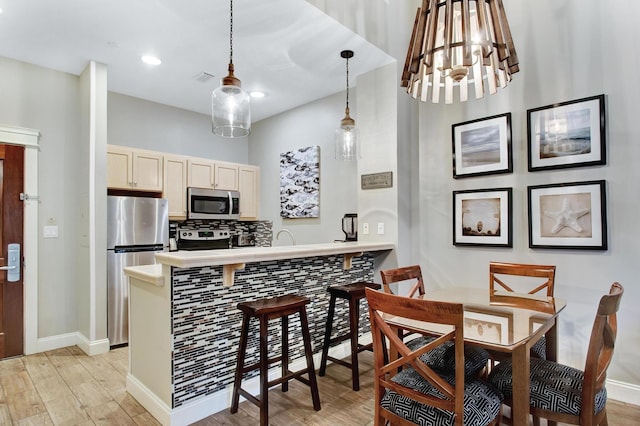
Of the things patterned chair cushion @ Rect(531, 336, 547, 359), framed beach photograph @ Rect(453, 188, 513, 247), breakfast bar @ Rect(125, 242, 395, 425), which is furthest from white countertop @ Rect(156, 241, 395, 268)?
patterned chair cushion @ Rect(531, 336, 547, 359)

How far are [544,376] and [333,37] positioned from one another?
2818 millimetres

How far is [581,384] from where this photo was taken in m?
1.63

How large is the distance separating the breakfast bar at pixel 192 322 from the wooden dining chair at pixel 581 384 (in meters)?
1.55

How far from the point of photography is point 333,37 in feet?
10.0

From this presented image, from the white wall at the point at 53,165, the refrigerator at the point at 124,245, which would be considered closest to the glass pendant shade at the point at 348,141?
the refrigerator at the point at 124,245

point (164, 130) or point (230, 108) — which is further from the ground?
point (164, 130)

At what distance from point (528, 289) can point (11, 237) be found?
15.2ft

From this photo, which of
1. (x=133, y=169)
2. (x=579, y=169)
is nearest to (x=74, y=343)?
(x=133, y=169)

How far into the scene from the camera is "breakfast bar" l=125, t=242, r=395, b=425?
7.11 ft

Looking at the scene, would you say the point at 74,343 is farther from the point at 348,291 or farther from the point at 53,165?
the point at 348,291

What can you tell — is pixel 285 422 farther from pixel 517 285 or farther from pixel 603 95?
pixel 603 95

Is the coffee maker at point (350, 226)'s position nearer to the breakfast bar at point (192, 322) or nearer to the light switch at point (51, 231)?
the breakfast bar at point (192, 322)

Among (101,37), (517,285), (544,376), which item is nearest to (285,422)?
(544,376)

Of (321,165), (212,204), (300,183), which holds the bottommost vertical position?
(212,204)
